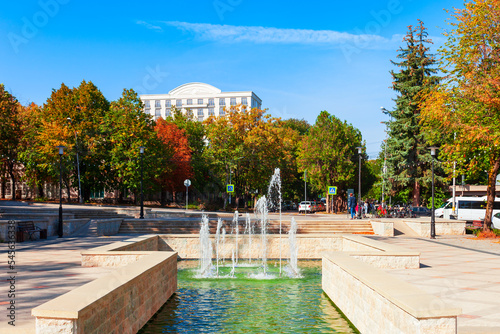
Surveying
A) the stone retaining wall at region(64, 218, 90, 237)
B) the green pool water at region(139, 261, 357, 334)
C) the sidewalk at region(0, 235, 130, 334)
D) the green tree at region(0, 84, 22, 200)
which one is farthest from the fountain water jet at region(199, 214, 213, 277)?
the green tree at region(0, 84, 22, 200)

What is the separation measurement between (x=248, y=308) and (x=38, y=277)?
4.51 meters

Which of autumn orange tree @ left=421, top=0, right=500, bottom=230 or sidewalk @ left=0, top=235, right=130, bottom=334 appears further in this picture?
autumn orange tree @ left=421, top=0, right=500, bottom=230

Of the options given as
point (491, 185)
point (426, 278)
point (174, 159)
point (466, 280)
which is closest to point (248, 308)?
point (426, 278)

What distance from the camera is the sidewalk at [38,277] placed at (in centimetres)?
611

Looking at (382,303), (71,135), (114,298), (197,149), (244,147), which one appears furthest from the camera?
(197,149)

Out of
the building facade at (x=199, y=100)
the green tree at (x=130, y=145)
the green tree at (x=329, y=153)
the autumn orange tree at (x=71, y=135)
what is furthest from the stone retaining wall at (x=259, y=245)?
the building facade at (x=199, y=100)

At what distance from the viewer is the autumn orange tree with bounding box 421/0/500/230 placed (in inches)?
746

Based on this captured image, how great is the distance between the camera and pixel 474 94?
62.9ft

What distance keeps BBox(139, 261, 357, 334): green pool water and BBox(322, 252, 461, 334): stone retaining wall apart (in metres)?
0.50

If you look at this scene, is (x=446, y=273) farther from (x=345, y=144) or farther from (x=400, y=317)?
(x=345, y=144)

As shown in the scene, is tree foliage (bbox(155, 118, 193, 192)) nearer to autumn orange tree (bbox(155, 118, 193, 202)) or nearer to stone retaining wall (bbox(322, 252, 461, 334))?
autumn orange tree (bbox(155, 118, 193, 202))

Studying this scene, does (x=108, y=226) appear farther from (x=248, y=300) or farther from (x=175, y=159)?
(x=175, y=159)

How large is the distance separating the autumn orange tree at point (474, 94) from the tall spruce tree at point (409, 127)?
22.9 meters

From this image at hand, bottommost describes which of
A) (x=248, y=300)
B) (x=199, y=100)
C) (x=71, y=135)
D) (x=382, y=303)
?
(x=248, y=300)
